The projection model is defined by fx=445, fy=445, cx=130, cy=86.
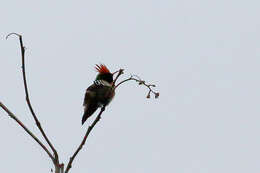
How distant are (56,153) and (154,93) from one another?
5.09 feet

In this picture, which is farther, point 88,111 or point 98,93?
point 98,93

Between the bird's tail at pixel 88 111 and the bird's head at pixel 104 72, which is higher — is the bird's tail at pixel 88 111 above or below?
below

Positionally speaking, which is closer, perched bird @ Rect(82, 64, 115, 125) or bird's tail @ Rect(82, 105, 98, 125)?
perched bird @ Rect(82, 64, 115, 125)

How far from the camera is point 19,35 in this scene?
3.12 meters

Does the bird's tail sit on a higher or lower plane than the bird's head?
lower

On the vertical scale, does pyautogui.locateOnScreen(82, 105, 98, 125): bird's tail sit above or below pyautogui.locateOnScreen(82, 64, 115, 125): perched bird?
below

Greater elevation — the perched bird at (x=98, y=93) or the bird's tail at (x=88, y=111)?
the perched bird at (x=98, y=93)

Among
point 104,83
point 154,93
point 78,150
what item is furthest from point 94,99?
point 78,150

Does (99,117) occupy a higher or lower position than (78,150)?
higher

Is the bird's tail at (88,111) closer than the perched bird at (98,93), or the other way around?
the perched bird at (98,93)

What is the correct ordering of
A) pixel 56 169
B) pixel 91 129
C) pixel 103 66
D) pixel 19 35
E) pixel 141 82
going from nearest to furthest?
pixel 56 169 → pixel 19 35 → pixel 91 129 → pixel 141 82 → pixel 103 66

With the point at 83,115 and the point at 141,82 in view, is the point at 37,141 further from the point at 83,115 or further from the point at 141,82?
the point at 83,115

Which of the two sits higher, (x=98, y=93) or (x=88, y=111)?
(x=98, y=93)

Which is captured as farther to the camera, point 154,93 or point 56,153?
point 154,93
